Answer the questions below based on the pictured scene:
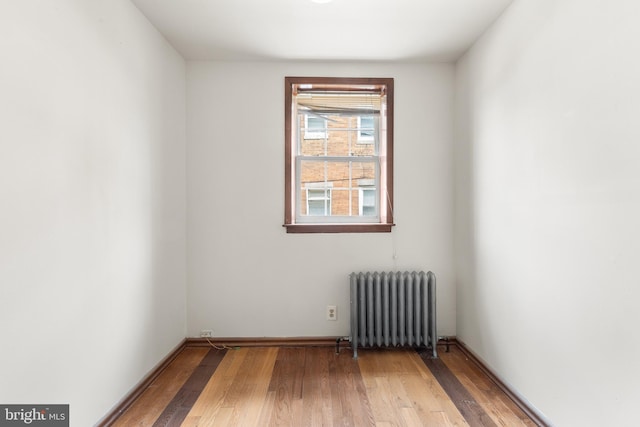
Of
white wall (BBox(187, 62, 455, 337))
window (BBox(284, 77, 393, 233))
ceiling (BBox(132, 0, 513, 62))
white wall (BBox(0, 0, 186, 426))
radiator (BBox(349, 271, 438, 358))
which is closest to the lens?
white wall (BBox(0, 0, 186, 426))

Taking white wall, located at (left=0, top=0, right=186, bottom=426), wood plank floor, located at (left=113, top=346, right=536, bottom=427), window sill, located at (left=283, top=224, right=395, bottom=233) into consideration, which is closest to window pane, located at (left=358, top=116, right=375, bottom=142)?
window sill, located at (left=283, top=224, right=395, bottom=233)

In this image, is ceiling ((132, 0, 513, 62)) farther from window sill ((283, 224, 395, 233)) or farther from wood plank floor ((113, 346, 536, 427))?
wood plank floor ((113, 346, 536, 427))

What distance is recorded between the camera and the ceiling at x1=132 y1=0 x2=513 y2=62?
2.14 m

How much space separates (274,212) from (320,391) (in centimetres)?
143

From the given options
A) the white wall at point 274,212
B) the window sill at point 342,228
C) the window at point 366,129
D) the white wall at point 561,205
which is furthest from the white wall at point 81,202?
the white wall at point 561,205

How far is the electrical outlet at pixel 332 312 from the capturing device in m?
2.98

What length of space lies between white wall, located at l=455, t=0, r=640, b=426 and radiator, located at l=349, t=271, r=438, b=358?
1.25 ft

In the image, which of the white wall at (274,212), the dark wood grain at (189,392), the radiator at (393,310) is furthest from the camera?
the white wall at (274,212)

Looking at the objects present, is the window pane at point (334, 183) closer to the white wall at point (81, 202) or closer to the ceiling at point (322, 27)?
the ceiling at point (322, 27)

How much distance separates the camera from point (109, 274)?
1.90 meters

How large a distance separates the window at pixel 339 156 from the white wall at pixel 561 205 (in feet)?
2.78

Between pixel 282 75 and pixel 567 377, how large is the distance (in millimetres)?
2799

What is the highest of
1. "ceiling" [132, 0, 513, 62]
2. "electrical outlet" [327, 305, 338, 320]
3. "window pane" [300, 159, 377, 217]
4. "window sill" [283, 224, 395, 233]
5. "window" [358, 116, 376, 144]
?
"ceiling" [132, 0, 513, 62]

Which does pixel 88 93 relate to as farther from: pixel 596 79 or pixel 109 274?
pixel 596 79
